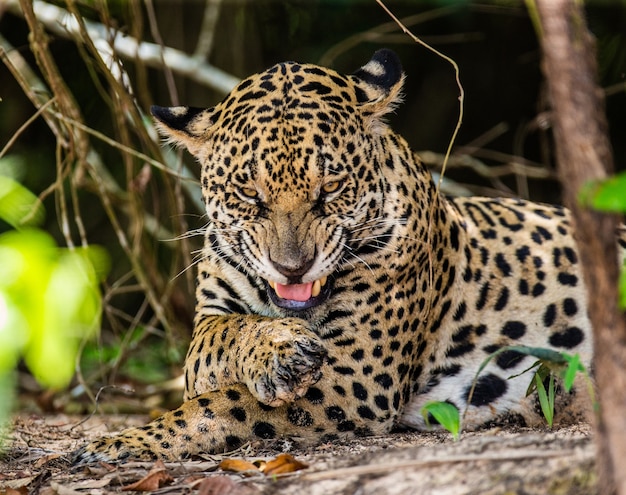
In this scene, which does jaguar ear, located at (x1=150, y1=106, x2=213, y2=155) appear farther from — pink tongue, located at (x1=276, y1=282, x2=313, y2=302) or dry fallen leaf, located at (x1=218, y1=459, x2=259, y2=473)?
dry fallen leaf, located at (x1=218, y1=459, x2=259, y2=473)

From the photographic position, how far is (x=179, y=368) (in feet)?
28.7

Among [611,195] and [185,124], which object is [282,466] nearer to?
[611,195]

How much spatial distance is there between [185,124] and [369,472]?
2890 millimetres

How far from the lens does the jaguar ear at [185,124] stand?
5434mm

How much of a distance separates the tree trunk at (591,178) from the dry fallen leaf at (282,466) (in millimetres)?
1465

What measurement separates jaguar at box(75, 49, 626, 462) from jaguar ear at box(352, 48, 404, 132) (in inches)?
0.4

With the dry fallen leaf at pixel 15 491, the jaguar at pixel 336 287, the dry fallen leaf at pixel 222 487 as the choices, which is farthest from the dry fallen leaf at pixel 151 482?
the jaguar at pixel 336 287

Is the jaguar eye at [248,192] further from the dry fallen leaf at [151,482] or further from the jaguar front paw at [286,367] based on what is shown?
the dry fallen leaf at [151,482]

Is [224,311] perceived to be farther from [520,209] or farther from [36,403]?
[36,403]

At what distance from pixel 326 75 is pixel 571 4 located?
3.13m

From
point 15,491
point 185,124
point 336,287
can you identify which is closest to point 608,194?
point 15,491

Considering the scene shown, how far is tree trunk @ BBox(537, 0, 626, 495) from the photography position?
2.29 meters

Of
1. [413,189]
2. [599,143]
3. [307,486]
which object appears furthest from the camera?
[413,189]

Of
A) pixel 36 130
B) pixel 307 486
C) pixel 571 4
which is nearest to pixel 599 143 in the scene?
pixel 571 4
